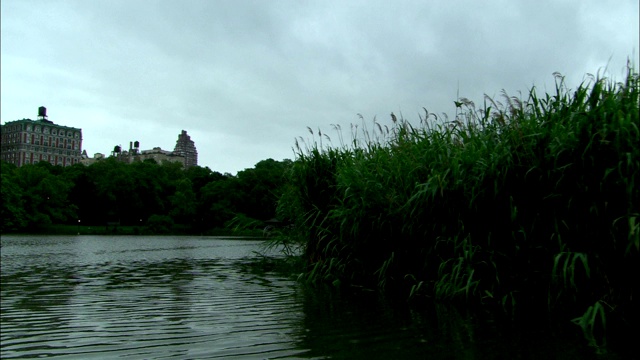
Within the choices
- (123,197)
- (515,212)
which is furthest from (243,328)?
(123,197)

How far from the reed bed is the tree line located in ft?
220

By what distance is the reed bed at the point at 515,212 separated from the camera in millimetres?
5258

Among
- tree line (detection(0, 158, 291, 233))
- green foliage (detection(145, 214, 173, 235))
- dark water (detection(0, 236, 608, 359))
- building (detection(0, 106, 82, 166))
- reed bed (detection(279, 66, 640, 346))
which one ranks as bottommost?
dark water (detection(0, 236, 608, 359))

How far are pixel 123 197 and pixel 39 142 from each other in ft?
300

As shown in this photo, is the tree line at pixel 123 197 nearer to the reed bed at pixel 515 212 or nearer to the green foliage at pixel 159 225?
the green foliage at pixel 159 225

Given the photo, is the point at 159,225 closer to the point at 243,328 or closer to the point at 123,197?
the point at 123,197

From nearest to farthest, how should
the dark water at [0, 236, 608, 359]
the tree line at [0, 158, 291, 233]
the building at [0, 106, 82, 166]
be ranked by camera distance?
the dark water at [0, 236, 608, 359]
the tree line at [0, 158, 291, 233]
the building at [0, 106, 82, 166]

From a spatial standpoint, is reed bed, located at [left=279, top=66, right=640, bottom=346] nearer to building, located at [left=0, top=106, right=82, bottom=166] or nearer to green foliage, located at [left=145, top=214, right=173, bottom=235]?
green foliage, located at [left=145, top=214, right=173, bottom=235]

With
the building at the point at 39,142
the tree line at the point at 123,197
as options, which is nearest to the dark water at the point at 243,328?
the tree line at the point at 123,197

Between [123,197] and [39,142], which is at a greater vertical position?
[39,142]

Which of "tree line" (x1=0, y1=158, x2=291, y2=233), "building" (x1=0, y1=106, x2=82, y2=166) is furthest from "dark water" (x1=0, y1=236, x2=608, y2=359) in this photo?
"building" (x1=0, y1=106, x2=82, y2=166)

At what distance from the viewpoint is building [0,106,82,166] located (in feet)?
532

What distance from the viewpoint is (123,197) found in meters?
95.3

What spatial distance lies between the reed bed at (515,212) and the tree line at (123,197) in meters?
67.0
